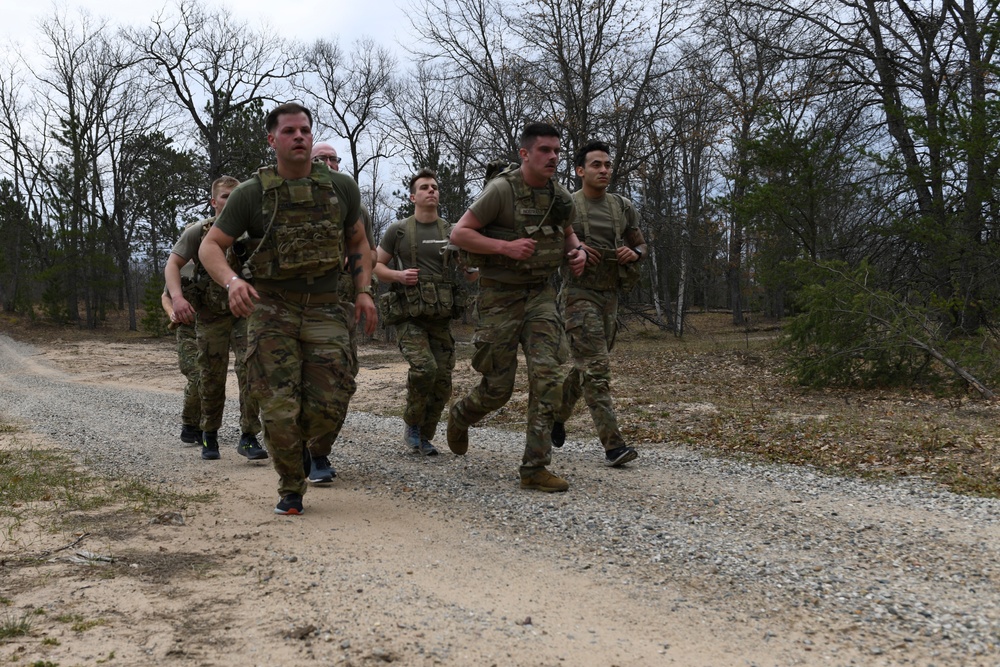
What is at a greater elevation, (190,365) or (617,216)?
(617,216)

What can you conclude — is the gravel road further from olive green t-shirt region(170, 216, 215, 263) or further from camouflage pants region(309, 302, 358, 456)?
olive green t-shirt region(170, 216, 215, 263)

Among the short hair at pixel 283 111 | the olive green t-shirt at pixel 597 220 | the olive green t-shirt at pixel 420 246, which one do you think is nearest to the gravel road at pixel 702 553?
the olive green t-shirt at pixel 420 246

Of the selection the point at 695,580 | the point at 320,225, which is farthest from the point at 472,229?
the point at 695,580

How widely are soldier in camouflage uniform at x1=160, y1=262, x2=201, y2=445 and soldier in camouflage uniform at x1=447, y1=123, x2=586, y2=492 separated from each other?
9.37 ft

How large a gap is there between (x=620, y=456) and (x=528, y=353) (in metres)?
1.32

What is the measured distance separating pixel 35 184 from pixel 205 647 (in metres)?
47.5

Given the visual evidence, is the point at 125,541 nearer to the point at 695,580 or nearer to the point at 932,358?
the point at 695,580

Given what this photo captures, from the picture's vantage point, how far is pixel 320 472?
5.65 meters

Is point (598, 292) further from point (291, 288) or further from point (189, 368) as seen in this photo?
point (189, 368)

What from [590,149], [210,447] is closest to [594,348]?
[590,149]

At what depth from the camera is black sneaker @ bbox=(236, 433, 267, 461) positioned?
6712 mm

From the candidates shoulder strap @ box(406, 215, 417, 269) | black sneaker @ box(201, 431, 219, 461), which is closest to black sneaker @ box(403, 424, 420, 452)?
shoulder strap @ box(406, 215, 417, 269)

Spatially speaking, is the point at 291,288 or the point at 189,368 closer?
the point at 291,288

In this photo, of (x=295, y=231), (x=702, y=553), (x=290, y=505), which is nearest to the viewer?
(x=702, y=553)
